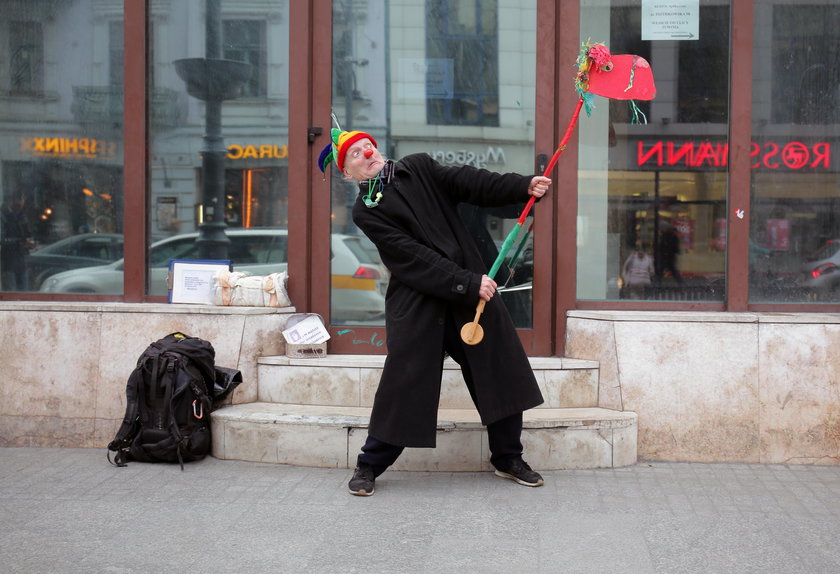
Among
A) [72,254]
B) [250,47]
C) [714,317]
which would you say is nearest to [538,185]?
[714,317]

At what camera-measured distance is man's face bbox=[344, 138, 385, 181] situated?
4793 mm

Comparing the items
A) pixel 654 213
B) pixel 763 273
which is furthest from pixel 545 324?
pixel 763 273

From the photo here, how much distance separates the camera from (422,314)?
4809 millimetres

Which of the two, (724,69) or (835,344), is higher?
(724,69)

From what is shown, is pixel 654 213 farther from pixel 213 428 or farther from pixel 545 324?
pixel 213 428

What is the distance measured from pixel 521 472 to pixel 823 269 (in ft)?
8.52

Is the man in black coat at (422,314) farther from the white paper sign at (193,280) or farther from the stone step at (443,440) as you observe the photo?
the white paper sign at (193,280)

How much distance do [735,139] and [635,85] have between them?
1707 mm

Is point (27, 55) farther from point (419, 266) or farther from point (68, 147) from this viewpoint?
point (419, 266)

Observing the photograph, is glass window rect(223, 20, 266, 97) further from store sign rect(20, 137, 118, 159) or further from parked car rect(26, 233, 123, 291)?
parked car rect(26, 233, 123, 291)

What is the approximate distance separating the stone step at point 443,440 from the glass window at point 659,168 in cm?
107

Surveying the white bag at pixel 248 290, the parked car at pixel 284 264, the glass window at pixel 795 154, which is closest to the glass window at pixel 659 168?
the glass window at pixel 795 154

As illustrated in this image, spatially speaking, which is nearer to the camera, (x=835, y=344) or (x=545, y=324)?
(x=835, y=344)

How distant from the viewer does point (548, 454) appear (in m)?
5.32
